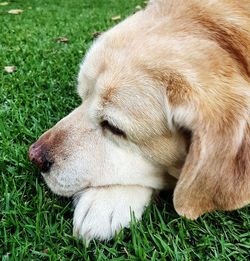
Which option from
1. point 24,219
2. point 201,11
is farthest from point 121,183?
point 201,11

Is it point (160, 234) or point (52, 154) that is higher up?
point (52, 154)

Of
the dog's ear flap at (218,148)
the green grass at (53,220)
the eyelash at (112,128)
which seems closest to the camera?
the dog's ear flap at (218,148)

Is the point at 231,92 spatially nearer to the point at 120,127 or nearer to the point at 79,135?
the point at 120,127

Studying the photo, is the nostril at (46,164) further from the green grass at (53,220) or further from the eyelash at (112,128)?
→ the eyelash at (112,128)

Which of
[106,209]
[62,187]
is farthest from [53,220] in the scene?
[106,209]

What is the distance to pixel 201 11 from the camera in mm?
2537

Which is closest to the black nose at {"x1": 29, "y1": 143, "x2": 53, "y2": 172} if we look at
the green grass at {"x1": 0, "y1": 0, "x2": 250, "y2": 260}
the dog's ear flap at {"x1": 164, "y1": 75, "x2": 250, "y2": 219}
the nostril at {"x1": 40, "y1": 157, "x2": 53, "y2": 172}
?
the nostril at {"x1": 40, "y1": 157, "x2": 53, "y2": 172}

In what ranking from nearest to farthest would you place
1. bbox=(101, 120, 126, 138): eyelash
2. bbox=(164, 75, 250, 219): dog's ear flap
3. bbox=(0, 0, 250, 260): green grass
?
bbox=(164, 75, 250, 219): dog's ear flap < bbox=(0, 0, 250, 260): green grass < bbox=(101, 120, 126, 138): eyelash

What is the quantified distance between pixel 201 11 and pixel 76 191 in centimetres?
117

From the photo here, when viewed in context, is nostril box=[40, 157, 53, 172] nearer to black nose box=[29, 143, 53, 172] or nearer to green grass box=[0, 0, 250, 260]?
black nose box=[29, 143, 53, 172]

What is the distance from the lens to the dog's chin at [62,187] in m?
2.59

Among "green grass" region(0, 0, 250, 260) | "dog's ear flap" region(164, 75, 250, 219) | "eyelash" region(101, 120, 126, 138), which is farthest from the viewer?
"eyelash" region(101, 120, 126, 138)

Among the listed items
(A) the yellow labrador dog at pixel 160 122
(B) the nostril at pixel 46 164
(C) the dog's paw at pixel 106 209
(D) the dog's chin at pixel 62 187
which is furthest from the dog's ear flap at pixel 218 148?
(B) the nostril at pixel 46 164

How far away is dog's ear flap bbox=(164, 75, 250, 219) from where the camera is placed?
7.15 feet
